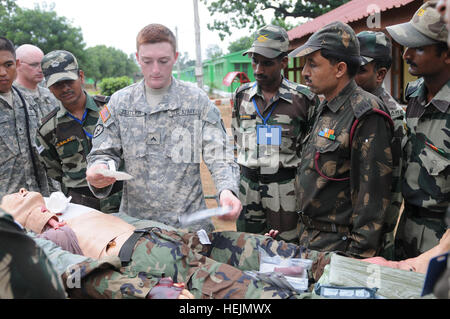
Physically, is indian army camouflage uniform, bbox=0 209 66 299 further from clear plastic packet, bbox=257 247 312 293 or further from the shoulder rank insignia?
the shoulder rank insignia

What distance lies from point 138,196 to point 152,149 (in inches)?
12.7

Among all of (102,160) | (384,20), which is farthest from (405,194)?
(384,20)

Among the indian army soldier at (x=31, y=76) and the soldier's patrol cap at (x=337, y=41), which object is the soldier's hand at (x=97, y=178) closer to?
the soldier's patrol cap at (x=337, y=41)

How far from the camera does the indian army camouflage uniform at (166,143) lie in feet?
7.98

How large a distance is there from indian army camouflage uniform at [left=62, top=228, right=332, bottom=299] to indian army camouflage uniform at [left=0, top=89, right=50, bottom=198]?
188 centimetres

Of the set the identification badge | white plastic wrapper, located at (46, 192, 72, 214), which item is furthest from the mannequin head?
the identification badge

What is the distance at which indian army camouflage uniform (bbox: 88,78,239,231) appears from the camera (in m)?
2.43

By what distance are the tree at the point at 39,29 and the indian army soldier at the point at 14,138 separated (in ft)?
114

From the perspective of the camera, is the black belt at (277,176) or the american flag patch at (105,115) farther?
the black belt at (277,176)

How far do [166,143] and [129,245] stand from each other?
2.14 feet

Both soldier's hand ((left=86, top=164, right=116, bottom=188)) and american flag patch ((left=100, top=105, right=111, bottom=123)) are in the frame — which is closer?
soldier's hand ((left=86, top=164, right=116, bottom=188))

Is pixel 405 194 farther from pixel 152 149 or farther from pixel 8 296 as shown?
pixel 8 296

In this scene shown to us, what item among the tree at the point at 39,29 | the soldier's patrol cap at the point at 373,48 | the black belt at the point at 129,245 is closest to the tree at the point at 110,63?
the tree at the point at 39,29

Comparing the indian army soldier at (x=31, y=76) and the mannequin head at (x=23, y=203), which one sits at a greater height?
the indian army soldier at (x=31, y=76)
